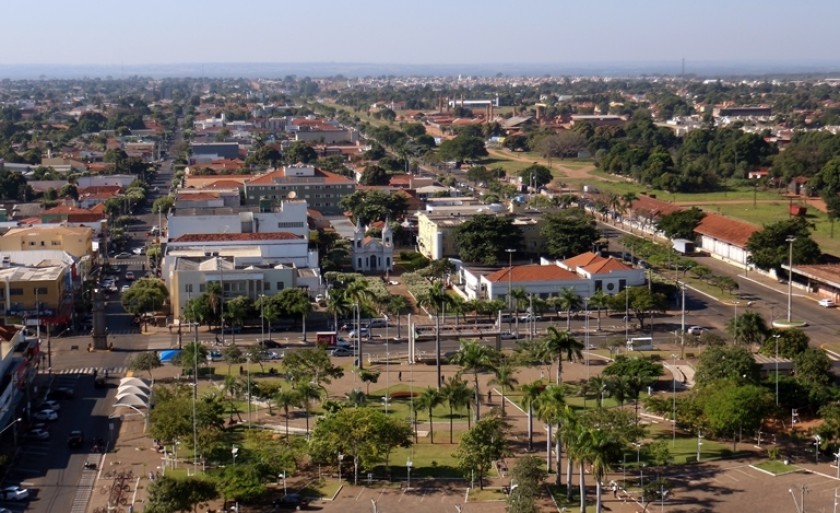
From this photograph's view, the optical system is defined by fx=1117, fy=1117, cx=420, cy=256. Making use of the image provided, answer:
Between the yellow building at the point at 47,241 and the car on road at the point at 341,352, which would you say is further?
the yellow building at the point at 47,241

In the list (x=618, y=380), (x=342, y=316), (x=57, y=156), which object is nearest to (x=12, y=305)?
(x=342, y=316)

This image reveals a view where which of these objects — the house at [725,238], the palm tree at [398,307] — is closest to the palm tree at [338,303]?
the palm tree at [398,307]

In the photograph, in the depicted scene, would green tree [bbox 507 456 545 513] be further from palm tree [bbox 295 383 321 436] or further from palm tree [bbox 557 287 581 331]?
palm tree [bbox 557 287 581 331]

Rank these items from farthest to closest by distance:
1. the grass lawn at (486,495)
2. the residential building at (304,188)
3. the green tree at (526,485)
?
1. the residential building at (304,188)
2. the grass lawn at (486,495)
3. the green tree at (526,485)

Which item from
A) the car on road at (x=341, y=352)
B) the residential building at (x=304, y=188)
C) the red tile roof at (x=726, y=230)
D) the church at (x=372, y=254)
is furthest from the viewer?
the residential building at (x=304, y=188)

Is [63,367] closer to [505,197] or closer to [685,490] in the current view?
[685,490]

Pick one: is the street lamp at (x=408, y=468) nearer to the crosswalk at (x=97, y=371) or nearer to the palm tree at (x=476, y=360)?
the palm tree at (x=476, y=360)

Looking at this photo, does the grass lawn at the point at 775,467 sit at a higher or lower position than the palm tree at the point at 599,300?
lower

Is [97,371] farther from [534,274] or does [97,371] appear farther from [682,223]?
[682,223]

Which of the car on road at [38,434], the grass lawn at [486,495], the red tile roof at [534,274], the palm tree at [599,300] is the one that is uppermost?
the red tile roof at [534,274]
